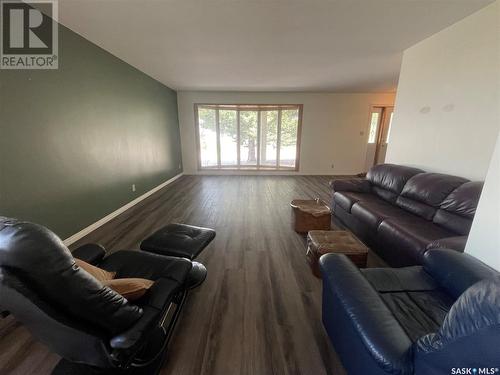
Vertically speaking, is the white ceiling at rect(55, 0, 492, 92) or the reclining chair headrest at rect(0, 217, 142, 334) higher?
the white ceiling at rect(55, 0, 492, 92)

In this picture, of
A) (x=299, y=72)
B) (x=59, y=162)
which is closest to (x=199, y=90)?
(x=299, y=72)

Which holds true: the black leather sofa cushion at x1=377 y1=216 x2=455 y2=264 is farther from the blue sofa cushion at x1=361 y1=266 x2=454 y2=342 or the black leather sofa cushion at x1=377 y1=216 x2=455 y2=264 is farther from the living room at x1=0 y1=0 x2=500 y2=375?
the blue sofa cushion at x1=361 y1=266 x2=454 y2=342

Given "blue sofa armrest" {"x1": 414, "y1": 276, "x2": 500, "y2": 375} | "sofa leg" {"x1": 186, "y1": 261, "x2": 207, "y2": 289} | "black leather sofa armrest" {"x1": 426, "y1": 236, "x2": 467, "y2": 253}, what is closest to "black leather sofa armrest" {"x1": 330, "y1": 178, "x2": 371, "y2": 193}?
"black leather sofa armrest" {"x1": 426, "y1": 236, "x2": 467, "y2": 253}

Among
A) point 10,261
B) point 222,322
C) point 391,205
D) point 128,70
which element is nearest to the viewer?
point 10,261

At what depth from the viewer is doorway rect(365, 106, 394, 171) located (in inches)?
260

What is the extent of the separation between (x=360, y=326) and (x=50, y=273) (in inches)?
47.5

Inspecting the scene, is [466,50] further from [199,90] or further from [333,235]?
[199,90]

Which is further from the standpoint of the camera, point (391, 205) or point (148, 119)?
point (148, 119)

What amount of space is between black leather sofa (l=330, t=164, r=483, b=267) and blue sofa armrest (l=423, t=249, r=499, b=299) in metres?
0.39

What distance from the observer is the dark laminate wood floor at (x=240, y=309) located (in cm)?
128

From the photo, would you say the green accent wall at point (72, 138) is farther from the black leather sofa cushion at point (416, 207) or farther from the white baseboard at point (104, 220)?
the black leather sofa cushion at point (416, 207)

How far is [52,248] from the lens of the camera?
0.72m

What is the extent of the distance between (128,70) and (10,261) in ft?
13.7

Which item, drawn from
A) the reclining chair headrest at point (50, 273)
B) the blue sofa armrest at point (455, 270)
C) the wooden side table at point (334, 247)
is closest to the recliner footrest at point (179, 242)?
the reclining chair headrest at point (50, 273)
